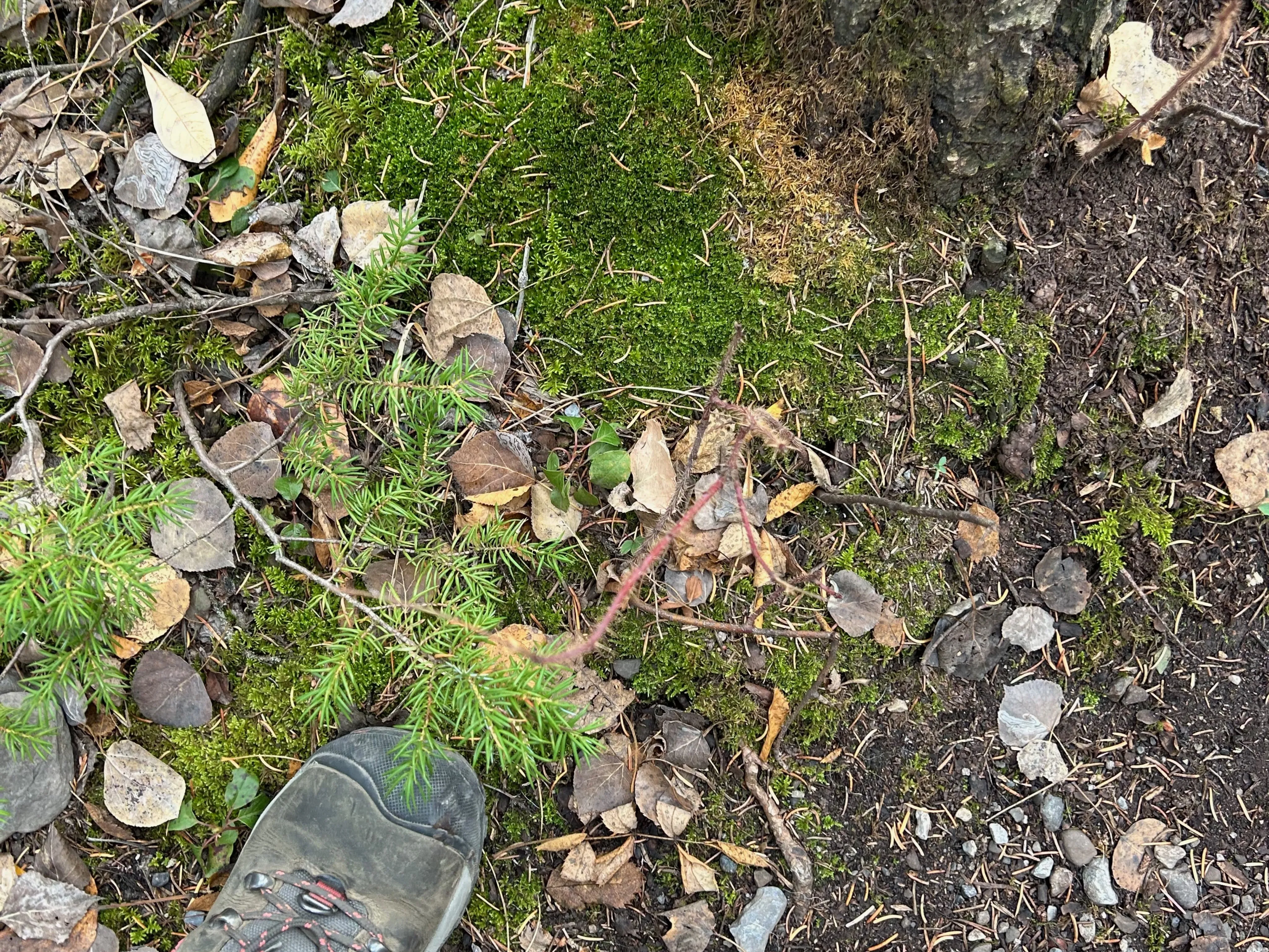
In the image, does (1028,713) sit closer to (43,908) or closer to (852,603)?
(852,603)

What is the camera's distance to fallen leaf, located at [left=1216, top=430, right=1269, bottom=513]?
271 centimetres

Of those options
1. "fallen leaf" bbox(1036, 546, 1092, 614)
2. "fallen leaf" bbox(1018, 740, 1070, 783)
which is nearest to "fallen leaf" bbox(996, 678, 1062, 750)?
"fallen leaf" bbox(1018, 740, 1070, 783)

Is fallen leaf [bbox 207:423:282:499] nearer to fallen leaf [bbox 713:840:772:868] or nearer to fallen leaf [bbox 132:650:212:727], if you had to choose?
fallen leaf [bbox 132:650:212:727]

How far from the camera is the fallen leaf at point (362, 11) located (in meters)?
2.55

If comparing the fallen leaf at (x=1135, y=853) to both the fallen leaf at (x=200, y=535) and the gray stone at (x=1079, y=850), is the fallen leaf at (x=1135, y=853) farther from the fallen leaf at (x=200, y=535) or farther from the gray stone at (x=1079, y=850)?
the fallen leaf at (x=200, y=535)

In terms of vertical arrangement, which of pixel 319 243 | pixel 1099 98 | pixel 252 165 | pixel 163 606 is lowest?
pixel 163 606

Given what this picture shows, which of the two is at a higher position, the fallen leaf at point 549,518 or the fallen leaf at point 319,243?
the fallen leaf at point 319,243

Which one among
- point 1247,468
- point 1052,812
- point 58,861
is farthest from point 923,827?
point 58,861

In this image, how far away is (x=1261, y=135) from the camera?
2664 mm

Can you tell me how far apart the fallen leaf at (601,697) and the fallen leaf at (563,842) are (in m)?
0.35

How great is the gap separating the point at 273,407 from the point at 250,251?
19.2 inches

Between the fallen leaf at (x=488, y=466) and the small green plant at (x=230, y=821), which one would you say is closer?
the fallen leaf at (x=488, y=466)

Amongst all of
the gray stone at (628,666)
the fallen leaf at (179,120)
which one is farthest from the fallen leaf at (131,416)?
the gray stone at (628,666)

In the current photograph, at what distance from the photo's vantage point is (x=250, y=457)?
2.64 m
